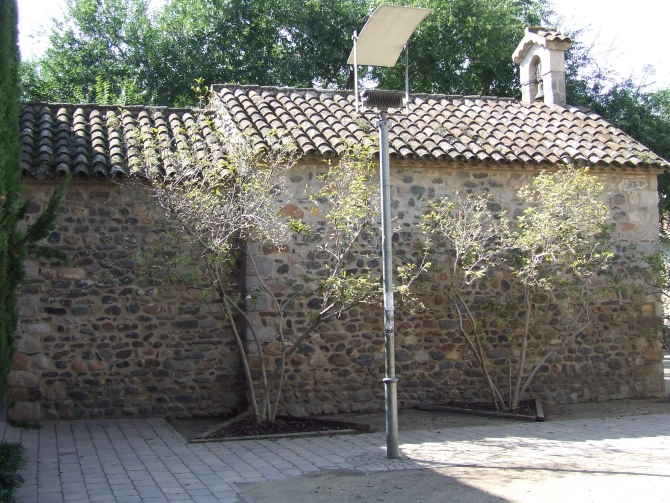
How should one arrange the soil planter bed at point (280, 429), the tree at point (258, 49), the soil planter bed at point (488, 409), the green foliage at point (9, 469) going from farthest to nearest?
the tree at point (258, 49), the soil planter bed at point (488, 409), the soil planter bed at point (280, 429), the green foliage at point (9, 469)

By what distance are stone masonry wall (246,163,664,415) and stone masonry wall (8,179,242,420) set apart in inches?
35.9

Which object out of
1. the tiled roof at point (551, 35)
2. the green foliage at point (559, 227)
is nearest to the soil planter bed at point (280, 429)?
the green foliage at point (559, 227)

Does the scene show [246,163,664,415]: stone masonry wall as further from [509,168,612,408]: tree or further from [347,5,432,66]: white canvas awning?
[347,5,432,66]: white canvas awning

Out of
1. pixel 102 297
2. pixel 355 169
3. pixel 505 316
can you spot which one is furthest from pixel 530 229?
pixel 102 297

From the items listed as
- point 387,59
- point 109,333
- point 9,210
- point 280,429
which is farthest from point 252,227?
point 9,210

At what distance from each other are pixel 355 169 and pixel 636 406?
5.40 m

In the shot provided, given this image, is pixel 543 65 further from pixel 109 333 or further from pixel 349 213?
pixel 109 333

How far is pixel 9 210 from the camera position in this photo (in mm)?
5891

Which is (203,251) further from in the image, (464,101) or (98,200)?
(464,101)

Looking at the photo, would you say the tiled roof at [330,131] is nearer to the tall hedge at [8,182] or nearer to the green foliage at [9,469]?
the tall hedge at [8,182]

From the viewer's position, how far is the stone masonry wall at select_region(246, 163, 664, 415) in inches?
370

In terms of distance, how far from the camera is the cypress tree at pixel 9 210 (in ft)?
19.1

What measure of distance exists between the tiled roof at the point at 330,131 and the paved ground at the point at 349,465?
Answer: 3444mm

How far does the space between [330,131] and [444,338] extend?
11.0 feet
